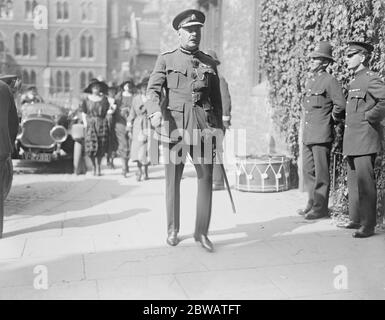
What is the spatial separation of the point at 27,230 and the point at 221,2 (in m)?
9.00

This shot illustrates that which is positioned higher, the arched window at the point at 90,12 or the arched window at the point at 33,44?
the arched window at the point at 90,12

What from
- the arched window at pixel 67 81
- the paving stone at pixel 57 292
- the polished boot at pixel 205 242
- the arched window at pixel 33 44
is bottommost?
the paving stone at pixel 57 292

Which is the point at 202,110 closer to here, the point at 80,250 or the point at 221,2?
the point at 80,250

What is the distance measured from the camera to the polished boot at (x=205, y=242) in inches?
214

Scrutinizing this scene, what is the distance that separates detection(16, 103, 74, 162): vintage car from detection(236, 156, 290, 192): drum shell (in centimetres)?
468

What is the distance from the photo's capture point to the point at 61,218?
22.7 ft

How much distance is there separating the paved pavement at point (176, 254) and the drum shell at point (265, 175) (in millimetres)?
536

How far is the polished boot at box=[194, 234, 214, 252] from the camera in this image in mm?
5426

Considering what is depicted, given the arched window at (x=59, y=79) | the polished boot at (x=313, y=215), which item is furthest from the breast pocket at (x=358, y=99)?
the arched window at (x=59, y=79)

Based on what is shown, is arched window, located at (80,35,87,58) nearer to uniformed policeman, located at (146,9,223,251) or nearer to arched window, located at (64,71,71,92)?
arched window, located at (64,71,71,92)

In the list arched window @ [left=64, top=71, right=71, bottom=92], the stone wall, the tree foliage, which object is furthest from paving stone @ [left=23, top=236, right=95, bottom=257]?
arched window @ [left=64, top=71, right=71, bottom=92]

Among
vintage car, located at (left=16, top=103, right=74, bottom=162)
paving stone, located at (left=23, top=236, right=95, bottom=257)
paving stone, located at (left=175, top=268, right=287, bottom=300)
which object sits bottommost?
paving stone, located at (left=175, top=268, right=287, bottom=300)

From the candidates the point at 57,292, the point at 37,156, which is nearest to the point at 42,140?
the point at 37,156

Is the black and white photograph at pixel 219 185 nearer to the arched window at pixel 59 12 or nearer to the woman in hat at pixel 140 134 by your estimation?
the woman in hat at pixel 140 134
